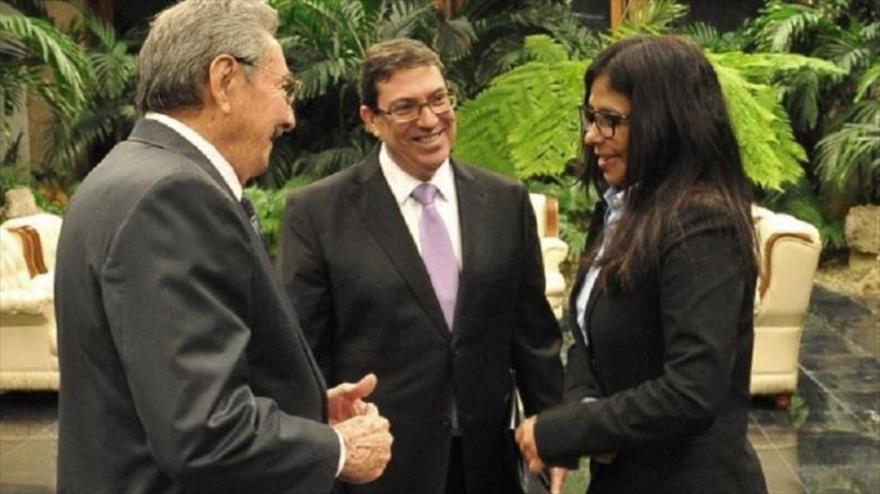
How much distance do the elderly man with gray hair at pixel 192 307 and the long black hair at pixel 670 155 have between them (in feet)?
2.00

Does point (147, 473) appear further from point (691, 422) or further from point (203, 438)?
point (691, 422)

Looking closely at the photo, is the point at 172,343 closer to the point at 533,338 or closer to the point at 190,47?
the point at 190,47

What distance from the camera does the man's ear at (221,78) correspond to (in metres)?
1.94

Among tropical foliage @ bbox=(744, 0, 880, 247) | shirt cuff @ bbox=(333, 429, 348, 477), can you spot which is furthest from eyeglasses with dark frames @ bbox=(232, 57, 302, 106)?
tropical foliage @ bbox=(744, 0, 880, 247)

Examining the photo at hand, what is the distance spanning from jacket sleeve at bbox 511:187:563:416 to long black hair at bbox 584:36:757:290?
70 centimetres

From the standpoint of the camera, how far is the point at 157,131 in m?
1.97

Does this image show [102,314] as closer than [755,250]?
Yes

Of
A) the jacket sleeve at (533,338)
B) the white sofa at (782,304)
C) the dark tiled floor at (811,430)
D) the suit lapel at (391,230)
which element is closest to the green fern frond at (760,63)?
the white sofa at (782,304)

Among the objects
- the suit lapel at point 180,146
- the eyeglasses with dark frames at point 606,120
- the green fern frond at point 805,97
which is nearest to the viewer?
the suit lapel at point 180,146

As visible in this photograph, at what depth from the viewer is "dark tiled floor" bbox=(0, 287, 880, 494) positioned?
5.75m

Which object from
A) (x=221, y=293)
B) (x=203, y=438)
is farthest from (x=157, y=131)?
(x=203, y=438)

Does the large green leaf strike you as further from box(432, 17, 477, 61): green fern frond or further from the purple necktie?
the purple necktie

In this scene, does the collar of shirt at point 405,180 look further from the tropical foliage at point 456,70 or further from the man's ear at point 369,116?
the tropical foliage at point 456,70

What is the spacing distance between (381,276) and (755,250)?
0.92 metres
